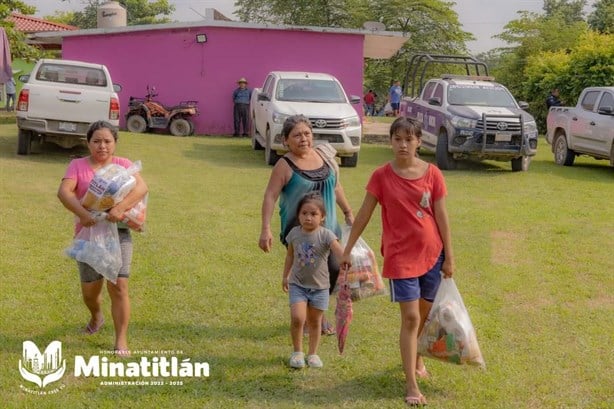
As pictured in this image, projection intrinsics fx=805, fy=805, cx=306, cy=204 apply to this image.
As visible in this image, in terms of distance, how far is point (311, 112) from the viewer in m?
15.2

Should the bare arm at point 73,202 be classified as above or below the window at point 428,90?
below

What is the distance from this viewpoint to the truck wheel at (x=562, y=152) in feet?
56.7

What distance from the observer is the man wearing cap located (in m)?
21.9

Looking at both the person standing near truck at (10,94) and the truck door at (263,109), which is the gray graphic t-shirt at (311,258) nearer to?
the truck door at (263,109)

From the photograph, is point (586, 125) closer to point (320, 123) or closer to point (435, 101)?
point (435, 101)

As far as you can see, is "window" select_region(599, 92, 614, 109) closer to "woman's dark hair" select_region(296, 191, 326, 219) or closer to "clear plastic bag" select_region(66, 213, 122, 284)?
"woman's dark hair" select_region(296, 191, 326, 219)

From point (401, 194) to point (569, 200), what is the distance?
8466mm

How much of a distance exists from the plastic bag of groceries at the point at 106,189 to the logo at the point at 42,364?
993 mm

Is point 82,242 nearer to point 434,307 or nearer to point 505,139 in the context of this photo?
point 434,307

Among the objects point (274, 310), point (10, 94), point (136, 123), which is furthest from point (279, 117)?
point (10, 94)

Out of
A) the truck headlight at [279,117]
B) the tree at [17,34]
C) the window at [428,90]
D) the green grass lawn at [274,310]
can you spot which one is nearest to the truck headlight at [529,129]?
the window at [428,90]

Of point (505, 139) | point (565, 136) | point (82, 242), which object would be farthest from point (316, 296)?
point (565, 136)

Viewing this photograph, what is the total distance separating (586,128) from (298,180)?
502 inches

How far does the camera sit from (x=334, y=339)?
5738 mm
